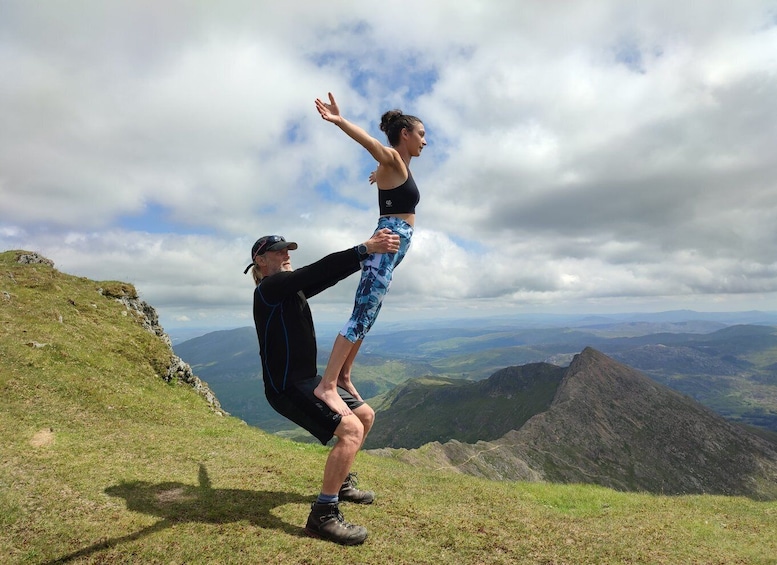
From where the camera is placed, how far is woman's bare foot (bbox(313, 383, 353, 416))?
680 centimetres

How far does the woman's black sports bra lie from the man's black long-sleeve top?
3.91ft

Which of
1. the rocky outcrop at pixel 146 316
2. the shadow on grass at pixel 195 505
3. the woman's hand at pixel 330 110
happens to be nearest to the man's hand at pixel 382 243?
the woman's hand at pixel 330 110

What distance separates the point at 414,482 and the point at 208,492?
5379 millimetres

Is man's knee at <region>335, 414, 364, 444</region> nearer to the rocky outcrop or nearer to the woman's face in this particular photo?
the woman's face

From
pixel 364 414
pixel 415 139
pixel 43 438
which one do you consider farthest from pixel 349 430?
pixel 43 438

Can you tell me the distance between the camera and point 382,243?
6.74 metres

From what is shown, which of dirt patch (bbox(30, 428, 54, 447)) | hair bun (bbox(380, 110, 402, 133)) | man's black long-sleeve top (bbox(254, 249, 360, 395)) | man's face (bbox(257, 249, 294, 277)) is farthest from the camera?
dirt patch (bbox(30, 428, 54, 447))

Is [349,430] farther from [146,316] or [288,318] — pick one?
[146,316]

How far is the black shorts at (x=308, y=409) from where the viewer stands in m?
6.77

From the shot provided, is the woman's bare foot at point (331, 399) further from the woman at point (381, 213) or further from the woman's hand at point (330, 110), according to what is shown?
the woman's hand at point (330, 110)

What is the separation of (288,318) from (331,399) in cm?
159

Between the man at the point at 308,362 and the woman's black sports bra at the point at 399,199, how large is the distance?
743 mm

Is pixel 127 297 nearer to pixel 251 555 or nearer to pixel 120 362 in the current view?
pixel 120 362

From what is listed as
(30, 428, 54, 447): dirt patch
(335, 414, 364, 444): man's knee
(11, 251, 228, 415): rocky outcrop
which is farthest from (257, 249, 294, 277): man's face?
(11, 251, 228, 415): rocky outcrop
